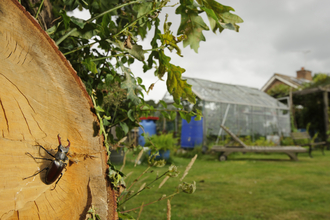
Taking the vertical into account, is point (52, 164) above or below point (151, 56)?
below

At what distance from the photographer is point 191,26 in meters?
1.07

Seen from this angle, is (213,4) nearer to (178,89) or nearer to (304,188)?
(178,89)

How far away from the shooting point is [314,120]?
15430 millimetres

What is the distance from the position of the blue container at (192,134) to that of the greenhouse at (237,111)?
24 cm

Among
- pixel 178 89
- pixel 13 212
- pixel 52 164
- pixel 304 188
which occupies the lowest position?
pixel 304 188

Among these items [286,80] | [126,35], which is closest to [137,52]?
[126,35]

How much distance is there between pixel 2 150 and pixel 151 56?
78 cm

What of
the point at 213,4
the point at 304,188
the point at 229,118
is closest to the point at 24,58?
the point at 213,4

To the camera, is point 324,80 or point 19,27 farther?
point 324,80

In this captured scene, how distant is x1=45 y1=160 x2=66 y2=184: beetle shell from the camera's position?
765mm

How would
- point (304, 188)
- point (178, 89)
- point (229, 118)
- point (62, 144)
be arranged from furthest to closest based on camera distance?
point (229, 118)
point (304, 188)
point (178, 89)
point (62, 144)

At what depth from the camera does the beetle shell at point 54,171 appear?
765 mm

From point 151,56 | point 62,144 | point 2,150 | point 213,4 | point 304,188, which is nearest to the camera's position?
point 2,150

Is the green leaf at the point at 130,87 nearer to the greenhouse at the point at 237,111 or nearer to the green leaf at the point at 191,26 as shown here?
the green leaf at the point at 191,26
